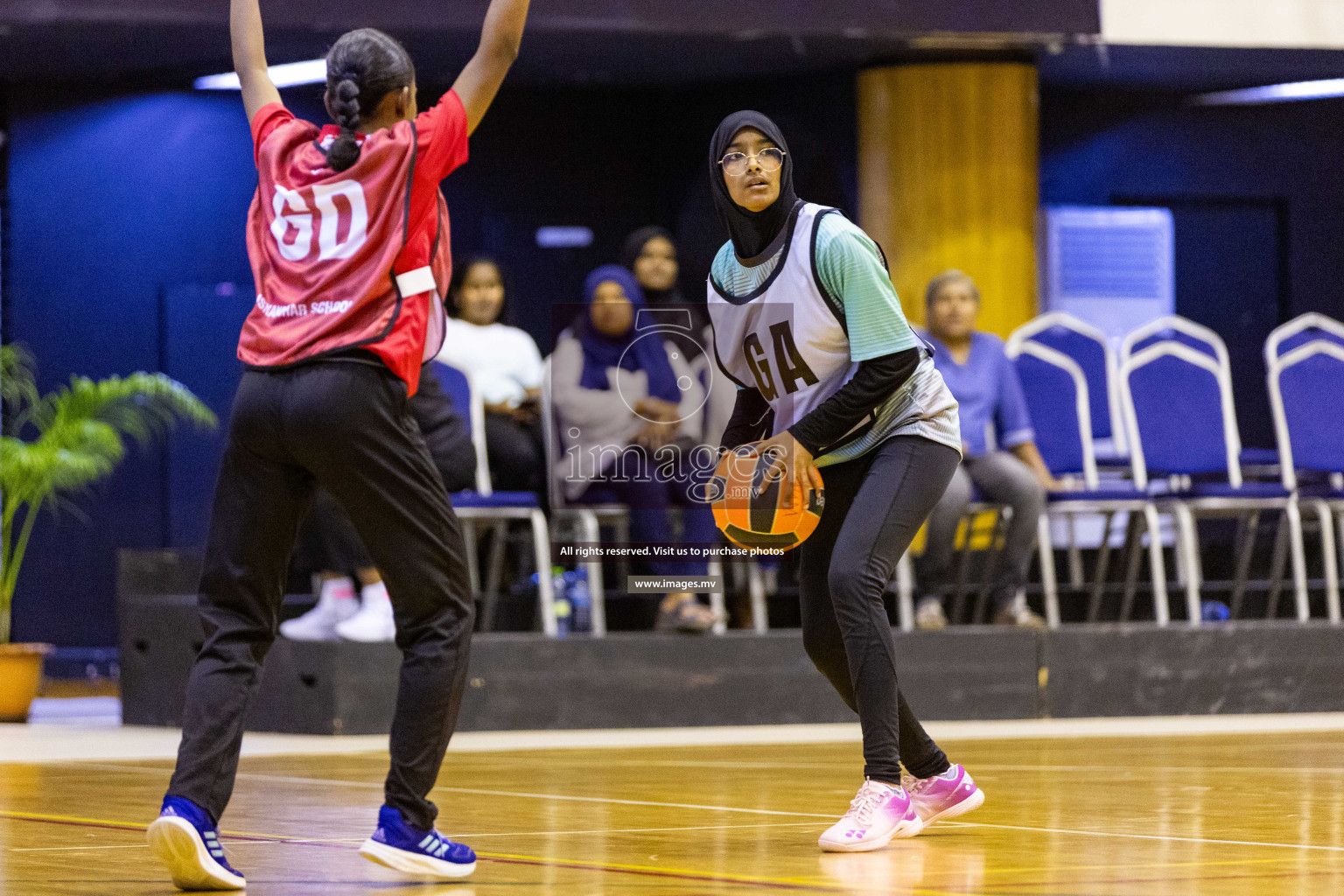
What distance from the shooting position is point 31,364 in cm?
970

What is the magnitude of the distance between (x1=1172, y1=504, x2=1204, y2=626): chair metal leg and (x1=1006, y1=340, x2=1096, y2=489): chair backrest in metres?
0.40

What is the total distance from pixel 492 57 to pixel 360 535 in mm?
759

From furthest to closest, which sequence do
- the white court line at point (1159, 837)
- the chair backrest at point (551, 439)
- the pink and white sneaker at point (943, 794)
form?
the chair backrest at point (551, 439) < the pink and white sneaker at point (943, 794) < the white court line at point (1159, 837)

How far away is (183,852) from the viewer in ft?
9.11

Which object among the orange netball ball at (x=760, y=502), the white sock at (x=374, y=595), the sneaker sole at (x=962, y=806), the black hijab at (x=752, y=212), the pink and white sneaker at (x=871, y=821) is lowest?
the sneaker sole at (x=962, y=806)

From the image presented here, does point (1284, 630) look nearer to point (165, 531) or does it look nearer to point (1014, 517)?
point (1014, 517)

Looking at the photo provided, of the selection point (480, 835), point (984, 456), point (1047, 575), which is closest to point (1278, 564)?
point (1047, 575)

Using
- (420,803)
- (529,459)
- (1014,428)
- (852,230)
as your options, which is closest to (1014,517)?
(1014,428)

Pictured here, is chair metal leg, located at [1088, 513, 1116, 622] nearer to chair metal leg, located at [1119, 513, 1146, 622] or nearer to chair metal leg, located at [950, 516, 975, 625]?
chair metal leg, located at [1119, 513, 1146, 622]

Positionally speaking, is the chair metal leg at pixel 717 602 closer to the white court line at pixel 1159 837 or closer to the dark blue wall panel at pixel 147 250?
the white court line at pixel 1159 837

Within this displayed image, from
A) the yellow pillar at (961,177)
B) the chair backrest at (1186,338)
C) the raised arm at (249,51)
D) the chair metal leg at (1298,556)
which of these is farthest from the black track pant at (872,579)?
the yellow pillar at (961,177)

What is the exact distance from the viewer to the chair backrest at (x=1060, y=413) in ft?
23.9

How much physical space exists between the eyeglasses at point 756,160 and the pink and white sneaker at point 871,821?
3.65 feet

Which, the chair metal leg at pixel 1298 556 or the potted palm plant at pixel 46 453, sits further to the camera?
the potted palm plant at pixel 46 453
